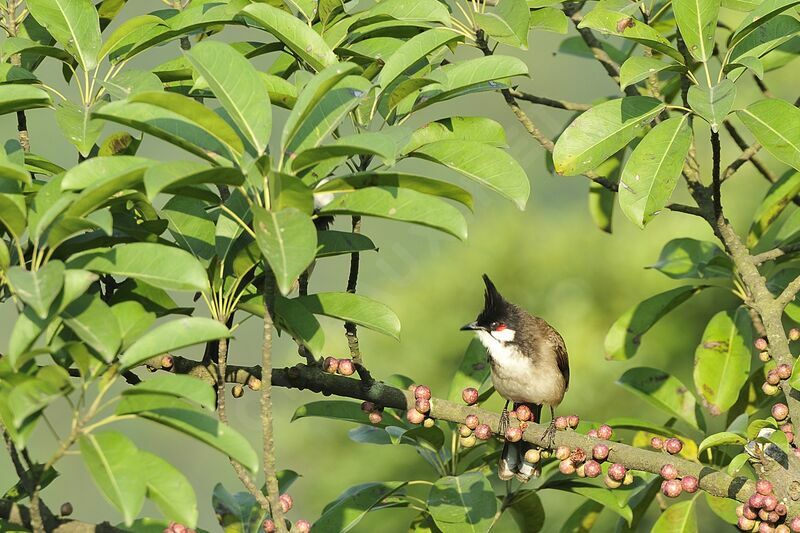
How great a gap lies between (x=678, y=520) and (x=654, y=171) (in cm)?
100

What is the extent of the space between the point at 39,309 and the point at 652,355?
7.36 meters

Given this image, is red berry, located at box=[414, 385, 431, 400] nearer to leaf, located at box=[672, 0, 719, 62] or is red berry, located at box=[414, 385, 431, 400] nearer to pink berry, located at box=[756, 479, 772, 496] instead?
pink berry, located at box=[756, 479, 772, 496]

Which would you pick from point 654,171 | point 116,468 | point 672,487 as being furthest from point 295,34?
point 672,487

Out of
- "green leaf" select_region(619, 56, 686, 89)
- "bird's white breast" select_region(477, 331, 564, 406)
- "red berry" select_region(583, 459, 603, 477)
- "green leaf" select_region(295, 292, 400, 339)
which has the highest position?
"green leaf" select_region(619, 56, 686, 89)

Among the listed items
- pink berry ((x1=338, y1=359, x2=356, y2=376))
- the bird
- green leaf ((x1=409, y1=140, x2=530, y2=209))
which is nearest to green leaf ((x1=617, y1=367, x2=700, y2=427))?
the bird

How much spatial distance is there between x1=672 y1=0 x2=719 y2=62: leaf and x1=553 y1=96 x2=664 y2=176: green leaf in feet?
Result: 0.55

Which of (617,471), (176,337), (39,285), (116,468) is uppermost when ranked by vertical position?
(39,285)

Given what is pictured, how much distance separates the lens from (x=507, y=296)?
30.8 ft

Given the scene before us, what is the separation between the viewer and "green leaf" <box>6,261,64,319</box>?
4.21 feet

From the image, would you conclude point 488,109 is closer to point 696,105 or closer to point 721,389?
point 721,389

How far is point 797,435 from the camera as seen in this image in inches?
80.6

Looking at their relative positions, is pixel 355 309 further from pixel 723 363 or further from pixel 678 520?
pixel 723 363

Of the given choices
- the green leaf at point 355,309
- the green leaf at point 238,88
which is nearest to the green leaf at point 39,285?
the green leaf at point 238,88

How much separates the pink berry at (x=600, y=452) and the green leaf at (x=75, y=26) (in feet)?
4.45
